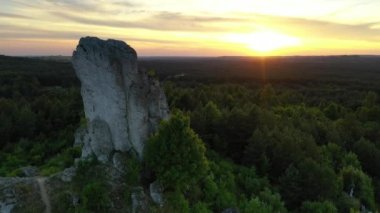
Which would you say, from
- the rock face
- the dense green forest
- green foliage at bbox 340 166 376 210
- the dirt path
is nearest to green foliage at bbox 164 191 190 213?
the dense green forest

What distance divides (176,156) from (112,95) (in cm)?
940

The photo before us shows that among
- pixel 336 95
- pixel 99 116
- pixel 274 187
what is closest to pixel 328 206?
pixel 274 187

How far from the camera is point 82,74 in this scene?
143 ft

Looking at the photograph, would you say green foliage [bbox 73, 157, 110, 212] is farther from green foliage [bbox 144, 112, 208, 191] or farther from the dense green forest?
green foliage [bbox 144, 112, 208, 191]

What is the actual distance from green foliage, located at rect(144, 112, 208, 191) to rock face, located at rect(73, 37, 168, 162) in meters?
3.31

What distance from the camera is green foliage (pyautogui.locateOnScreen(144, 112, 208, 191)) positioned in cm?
3978

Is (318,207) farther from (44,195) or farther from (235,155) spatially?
(44,195)

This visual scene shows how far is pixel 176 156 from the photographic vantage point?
39781 millimetres

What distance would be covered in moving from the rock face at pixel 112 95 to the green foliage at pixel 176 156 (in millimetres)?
3308

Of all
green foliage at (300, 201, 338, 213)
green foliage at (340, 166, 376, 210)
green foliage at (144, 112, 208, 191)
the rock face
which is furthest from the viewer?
green foliage at (340, 166, 376, 210)

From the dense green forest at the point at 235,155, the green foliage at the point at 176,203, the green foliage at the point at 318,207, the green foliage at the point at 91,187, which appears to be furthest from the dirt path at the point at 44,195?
the green foliage at the point at 318,207

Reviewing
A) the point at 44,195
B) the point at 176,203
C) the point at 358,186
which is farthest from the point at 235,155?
the point at 44,195

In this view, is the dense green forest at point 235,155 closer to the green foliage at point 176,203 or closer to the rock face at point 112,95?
the green foliage at point 176,203

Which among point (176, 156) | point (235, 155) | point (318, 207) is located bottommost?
point (318, 207)
